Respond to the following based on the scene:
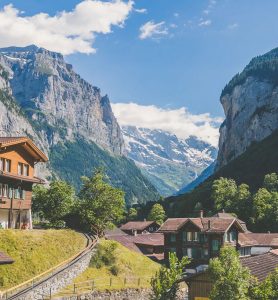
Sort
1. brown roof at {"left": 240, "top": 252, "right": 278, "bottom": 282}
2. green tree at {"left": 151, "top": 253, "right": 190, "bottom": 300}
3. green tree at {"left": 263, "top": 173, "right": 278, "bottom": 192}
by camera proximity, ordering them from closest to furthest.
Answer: brown roof at {"left": 240, "top": 252, "right": 278, "bottom": 282}, green tree at {"left": 151, "top": 253, "right": 190, "bottom": 300}, green tree at {"left": 263, "top": 173, "right": 278, "bottom": 192}

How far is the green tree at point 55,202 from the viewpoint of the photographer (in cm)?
6881

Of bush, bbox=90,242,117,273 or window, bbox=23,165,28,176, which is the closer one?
bush, bbox=90,242,117,273

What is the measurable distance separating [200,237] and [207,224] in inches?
110

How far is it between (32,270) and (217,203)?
368 ft

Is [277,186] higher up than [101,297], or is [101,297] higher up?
[277,186]

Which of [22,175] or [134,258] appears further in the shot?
[134,258]

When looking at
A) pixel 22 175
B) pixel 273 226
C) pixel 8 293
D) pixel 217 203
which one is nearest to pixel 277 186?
pixel 217 203

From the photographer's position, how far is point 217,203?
15475cm

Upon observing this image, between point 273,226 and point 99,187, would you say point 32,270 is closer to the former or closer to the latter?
point 99,187

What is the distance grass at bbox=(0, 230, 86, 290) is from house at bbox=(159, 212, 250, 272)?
3316cm

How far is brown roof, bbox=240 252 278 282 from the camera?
122ft

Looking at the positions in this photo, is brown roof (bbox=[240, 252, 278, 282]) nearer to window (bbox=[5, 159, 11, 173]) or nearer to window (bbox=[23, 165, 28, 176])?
window (bbox=[5, 159, 11, 173])

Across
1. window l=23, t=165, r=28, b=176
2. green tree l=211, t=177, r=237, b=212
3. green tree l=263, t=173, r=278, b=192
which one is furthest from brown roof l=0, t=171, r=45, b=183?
green tree l=263, t=173, r=278, b=192

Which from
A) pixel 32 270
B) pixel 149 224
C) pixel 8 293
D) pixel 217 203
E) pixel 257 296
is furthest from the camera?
pixel 217 203
